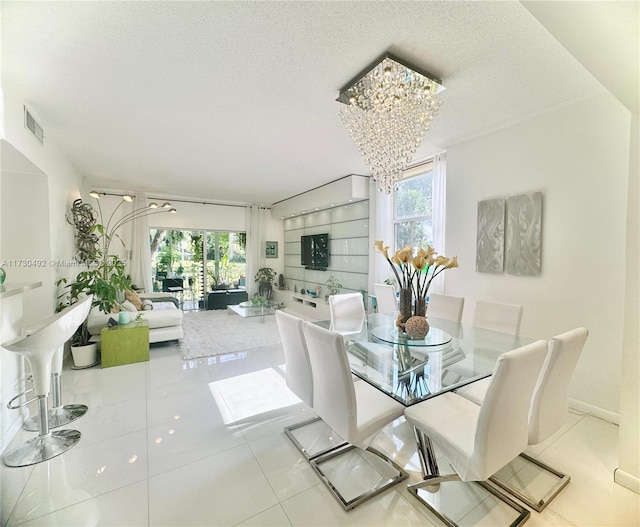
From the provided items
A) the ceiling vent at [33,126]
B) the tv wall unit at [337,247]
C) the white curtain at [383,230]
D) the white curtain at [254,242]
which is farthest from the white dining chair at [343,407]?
the white curtain at [254,242]

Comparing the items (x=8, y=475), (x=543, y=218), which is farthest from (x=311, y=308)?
(x=8, y=475)

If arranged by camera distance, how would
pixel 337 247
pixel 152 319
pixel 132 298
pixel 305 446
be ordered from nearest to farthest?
pixel 305 446 → pixel 152 319 → pixel 132 298 → pixel 337 247

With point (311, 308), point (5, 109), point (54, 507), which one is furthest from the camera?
point (311, 308)

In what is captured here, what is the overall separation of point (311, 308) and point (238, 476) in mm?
4550

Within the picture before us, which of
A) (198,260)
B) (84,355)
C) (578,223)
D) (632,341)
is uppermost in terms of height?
(578,223)

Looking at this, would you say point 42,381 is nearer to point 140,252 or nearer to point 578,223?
point 578,223

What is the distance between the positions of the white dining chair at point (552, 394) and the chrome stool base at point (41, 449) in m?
2.77

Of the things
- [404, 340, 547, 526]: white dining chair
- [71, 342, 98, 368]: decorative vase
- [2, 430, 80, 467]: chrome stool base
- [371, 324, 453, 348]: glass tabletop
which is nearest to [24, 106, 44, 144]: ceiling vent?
[71, 342, 98, 368]: decorative vase

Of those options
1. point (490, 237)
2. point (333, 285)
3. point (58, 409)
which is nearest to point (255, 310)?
point (333, 285)

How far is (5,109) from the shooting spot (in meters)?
2.25

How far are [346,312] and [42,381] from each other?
8.47ft

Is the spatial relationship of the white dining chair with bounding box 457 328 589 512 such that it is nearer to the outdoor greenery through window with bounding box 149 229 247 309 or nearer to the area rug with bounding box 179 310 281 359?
the area rug with bounding box 179 310 281 359

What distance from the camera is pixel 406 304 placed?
239 centimetres

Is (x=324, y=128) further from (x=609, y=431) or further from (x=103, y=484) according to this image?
(x=609, y=431)
